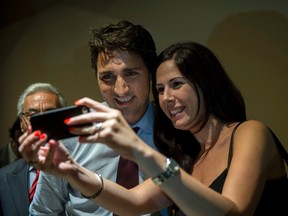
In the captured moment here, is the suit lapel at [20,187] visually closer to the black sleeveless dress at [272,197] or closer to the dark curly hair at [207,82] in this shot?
the dark curly hair at [207,82]

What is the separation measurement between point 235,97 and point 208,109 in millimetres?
96

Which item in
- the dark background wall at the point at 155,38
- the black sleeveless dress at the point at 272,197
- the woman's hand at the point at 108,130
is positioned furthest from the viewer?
the dark background wall at the point at 155,38

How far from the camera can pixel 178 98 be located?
130 centimetres

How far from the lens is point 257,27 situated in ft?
5.92

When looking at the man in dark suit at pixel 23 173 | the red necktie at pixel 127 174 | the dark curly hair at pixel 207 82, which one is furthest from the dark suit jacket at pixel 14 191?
the dark curly hair at pixel 207 82

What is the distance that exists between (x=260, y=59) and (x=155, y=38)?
0.51 metres

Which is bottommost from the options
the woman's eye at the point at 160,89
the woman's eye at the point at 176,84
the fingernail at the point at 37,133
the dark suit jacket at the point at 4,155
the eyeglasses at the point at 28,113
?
the fingernail at the point at 37,133

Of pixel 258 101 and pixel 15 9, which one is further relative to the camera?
pixel 15 9

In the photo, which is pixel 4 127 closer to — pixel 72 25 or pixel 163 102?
pixel 72 25

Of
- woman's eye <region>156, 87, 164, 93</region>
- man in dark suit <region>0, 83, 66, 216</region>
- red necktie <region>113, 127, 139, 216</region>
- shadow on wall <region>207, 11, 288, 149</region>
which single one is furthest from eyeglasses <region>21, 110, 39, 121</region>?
shadow on wall <region>207, 11, 288, 149</region>

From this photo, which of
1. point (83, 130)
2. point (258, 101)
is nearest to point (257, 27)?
point (258, 101)

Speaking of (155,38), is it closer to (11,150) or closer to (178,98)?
(178,98)

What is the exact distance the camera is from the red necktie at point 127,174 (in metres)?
1.44

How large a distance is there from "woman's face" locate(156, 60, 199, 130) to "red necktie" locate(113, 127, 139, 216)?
25cm
